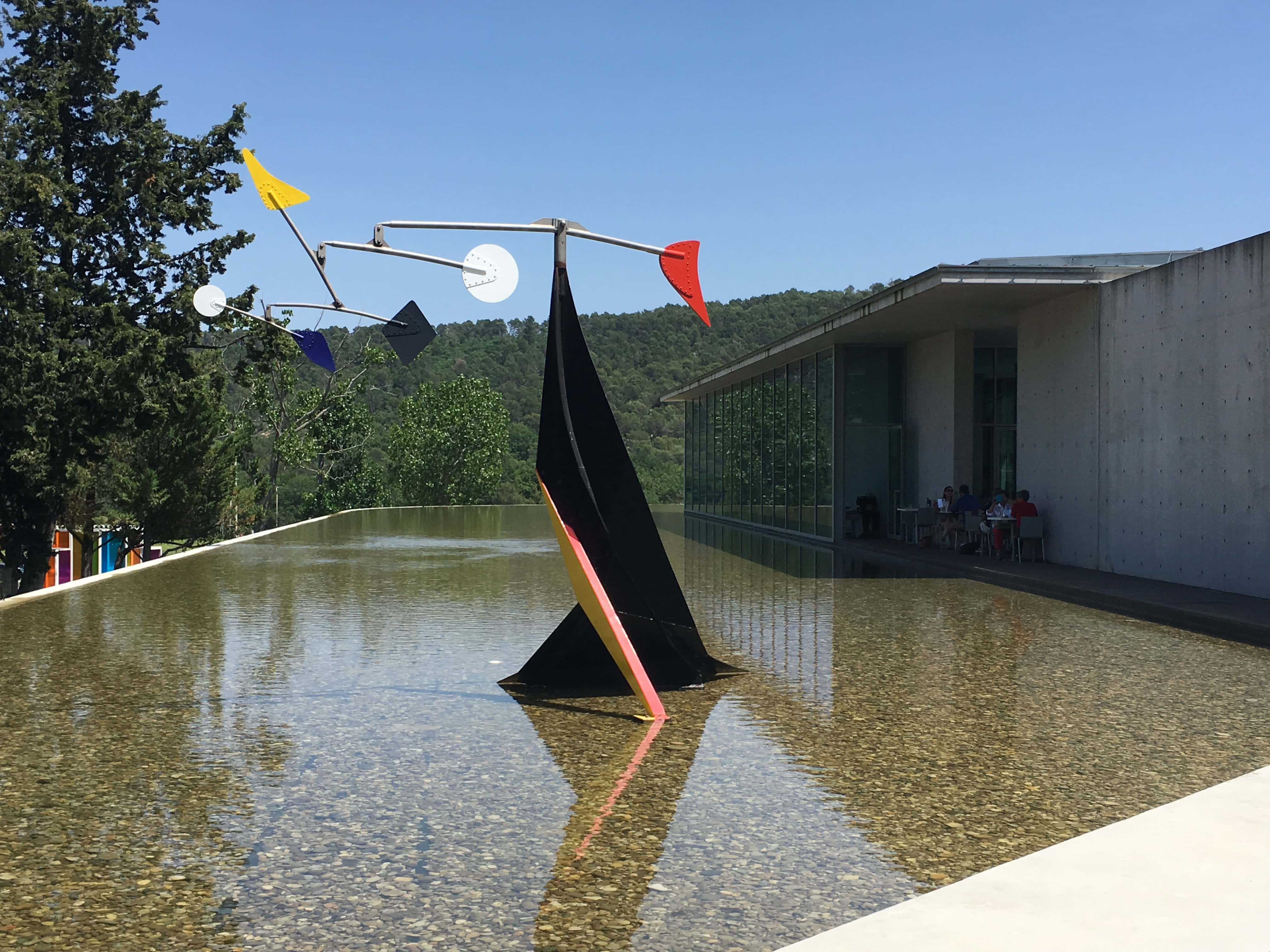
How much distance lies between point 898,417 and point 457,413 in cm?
3568

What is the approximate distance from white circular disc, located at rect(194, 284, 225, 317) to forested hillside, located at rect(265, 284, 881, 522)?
44.9 m

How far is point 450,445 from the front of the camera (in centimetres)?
5759

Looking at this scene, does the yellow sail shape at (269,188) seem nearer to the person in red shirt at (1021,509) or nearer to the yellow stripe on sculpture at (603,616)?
the yellow stripe on sculpture at (603,616)

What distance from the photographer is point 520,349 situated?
7600 centimetres

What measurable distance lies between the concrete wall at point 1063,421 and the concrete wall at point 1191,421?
32 centimetres

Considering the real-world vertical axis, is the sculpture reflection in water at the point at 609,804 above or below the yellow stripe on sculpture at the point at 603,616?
below

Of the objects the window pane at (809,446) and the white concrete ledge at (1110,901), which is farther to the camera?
the window pane at (809,446)

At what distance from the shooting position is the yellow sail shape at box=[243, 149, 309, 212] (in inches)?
297

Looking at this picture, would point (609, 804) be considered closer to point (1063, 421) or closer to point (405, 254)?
point (405, 254)

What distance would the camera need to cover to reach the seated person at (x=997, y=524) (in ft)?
60.8

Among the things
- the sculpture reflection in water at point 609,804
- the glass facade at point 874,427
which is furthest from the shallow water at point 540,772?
the glass facade at point 874,427

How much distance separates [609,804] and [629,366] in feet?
199

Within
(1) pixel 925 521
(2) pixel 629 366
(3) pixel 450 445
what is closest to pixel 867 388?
(1) pixel 925 521

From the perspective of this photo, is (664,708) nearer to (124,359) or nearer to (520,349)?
(124,359)
